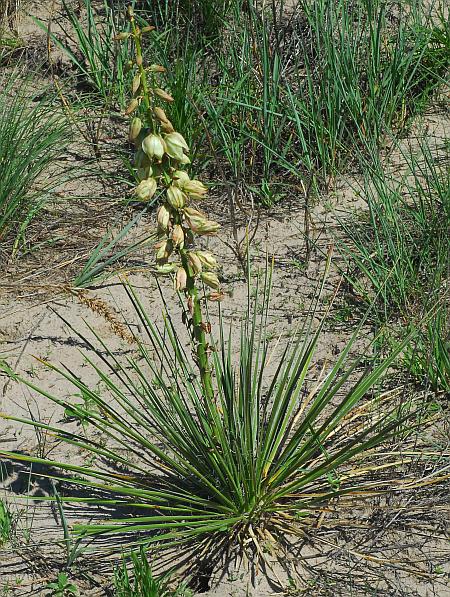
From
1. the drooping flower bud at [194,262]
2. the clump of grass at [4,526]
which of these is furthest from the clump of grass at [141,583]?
the drooping flower bud at [194,262]

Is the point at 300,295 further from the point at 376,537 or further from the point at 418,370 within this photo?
the point at 376,537

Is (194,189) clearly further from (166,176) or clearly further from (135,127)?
(135,127)

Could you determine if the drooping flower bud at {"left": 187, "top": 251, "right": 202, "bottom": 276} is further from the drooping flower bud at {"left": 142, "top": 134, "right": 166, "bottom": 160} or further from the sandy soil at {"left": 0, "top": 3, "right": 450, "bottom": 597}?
the sandy soil at {"left": 0, "top": 3, "right": 450, "bottom": 597}

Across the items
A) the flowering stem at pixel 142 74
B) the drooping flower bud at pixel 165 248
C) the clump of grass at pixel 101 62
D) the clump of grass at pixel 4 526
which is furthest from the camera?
the clump of grass at pixel 101 62

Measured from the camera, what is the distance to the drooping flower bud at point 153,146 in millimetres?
2100

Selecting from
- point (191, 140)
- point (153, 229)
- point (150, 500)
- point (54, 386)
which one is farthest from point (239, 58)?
point (150, 500)

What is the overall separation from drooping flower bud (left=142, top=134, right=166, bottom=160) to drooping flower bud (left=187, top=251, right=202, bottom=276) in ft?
0.93

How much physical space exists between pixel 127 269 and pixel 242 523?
4.92 ft

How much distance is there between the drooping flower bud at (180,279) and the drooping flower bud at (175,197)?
0.17m

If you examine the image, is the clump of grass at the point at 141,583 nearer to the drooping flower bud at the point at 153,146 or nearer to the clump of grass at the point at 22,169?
the drooping flower bud at the point at 153,146

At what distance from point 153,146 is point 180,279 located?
13.7 inches

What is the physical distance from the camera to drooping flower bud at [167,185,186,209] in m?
2.17

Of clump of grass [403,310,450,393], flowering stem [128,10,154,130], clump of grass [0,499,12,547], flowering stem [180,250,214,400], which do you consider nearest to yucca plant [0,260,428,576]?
flowering stem [180,250,214,400]

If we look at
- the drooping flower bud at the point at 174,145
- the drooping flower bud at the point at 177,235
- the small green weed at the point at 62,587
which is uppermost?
the drooping flower bud at the point at 174,145
